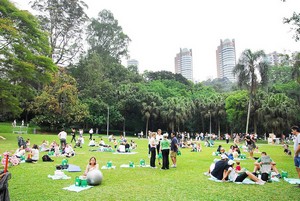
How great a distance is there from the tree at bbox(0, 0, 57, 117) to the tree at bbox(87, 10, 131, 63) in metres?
32.5

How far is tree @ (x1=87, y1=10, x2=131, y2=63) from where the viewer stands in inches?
2387

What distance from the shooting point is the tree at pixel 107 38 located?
60.6m

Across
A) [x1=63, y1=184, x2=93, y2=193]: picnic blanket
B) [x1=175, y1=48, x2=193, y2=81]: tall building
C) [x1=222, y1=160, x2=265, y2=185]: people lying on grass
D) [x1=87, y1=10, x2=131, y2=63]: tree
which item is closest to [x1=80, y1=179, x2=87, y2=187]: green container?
[x1=63, y1=184, x2=93, y2=193]: picnic blanket

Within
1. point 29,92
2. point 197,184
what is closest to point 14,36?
point 29,92

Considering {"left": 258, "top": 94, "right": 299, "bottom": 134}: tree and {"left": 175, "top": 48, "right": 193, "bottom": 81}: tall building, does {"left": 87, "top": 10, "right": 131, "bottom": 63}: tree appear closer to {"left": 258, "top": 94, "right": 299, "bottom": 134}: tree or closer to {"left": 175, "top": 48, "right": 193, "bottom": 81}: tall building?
{"left": 258, "top": 94, "right": 299, "bottom": 134}: tree

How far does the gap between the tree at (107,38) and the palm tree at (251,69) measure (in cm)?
3399

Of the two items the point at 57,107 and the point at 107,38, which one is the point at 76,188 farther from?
the point at 107,38

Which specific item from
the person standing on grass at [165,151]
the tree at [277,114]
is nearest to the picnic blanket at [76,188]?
the person standing on grass at [165,151]

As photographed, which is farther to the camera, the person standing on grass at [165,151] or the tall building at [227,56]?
the tall building at [227,56]

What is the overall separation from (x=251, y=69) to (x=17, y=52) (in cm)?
3113

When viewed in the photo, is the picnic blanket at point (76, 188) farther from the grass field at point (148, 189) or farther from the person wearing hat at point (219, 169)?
the person wearing hat at point (219, 169)

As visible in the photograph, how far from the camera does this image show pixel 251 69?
119 feet

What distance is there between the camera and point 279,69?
64875mm

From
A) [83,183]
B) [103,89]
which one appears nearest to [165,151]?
[83,183]
